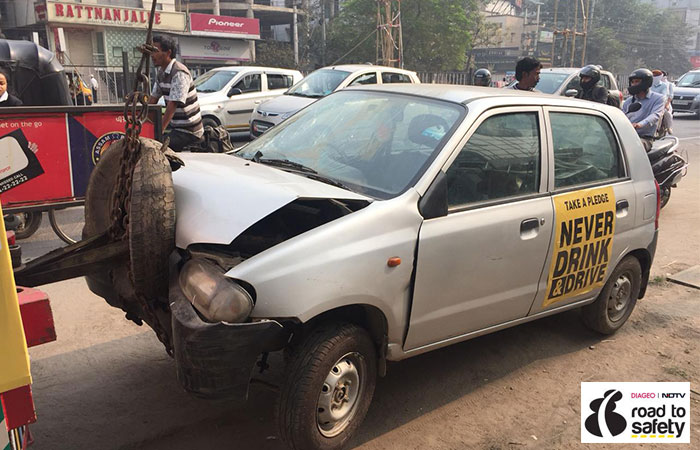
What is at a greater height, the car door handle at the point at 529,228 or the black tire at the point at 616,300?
the car door handle at the point at 529,228

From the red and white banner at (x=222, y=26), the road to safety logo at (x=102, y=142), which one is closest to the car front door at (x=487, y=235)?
the road to safety logo at (x=102, y=142)

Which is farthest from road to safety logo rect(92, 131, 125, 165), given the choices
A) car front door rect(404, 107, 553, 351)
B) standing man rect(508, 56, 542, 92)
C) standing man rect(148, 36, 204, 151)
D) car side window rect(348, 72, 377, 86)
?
car side window rect(348, 72, 377, 86)

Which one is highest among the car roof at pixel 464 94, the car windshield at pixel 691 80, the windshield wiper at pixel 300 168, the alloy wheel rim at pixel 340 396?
the car roof at pixel 464 94

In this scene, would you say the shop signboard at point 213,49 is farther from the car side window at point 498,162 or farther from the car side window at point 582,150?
the car side window at point 498,162

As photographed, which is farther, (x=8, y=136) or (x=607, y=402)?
(x=8, y=136)

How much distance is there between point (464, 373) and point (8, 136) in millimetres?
4296

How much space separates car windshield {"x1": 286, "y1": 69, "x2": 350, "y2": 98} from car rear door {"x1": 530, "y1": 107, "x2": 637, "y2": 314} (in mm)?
8488

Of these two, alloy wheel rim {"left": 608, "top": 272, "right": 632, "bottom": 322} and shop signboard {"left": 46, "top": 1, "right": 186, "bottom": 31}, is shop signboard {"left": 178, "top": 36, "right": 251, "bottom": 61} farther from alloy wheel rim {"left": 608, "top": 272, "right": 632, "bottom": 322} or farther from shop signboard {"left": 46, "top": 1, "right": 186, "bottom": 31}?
alloy wheel rim {"left": 608, "top": 272, "right": 632, "bottom": 322}

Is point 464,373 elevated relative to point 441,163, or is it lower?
lower

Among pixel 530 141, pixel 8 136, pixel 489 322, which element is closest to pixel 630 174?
pixel 530 141

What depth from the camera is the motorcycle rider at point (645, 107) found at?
8023mm

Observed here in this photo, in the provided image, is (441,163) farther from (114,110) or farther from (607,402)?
(114,110)

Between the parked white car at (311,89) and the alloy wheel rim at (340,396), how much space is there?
910 cm

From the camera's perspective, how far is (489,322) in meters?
3.52
